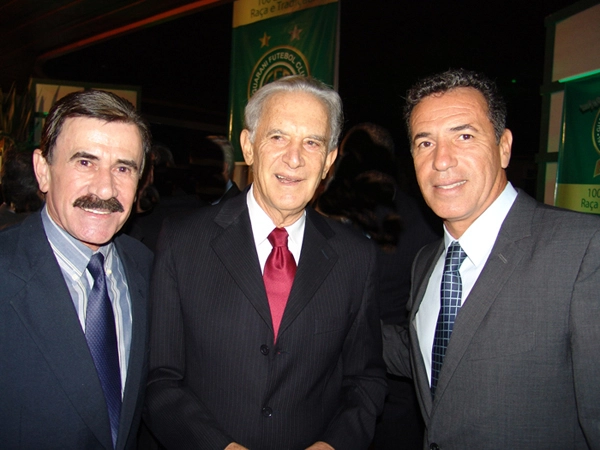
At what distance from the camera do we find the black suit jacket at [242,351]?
1.61 metres

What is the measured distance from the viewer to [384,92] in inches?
377

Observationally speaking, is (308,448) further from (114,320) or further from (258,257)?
(114,320)

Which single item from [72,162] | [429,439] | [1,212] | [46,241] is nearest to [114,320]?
[46,241]

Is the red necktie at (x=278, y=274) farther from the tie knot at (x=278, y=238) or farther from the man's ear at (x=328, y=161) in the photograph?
the man's ear at (x=328, y=161)

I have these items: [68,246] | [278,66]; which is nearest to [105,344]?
[68,246]

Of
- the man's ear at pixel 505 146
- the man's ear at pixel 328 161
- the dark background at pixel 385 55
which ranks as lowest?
the man's ear at pixel 328 161

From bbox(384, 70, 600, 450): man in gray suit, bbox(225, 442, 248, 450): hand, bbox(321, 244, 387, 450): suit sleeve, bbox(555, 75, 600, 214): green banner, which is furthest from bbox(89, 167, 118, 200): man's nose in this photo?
bbox(555, 75, 600, 214): green banner

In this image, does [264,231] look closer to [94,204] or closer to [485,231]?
[94,204]

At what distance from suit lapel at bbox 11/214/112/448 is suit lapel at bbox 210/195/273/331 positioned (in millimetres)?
563

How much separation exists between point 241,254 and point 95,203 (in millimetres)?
574

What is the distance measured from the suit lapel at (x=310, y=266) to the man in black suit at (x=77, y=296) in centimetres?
61

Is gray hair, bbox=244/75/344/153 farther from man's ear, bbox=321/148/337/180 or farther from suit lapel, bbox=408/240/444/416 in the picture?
suit lapel, bbox=408/240/444/416

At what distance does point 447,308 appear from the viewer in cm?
170

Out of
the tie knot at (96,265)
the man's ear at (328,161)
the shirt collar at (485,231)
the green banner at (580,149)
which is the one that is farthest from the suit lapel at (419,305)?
the green banner at (580,149)
